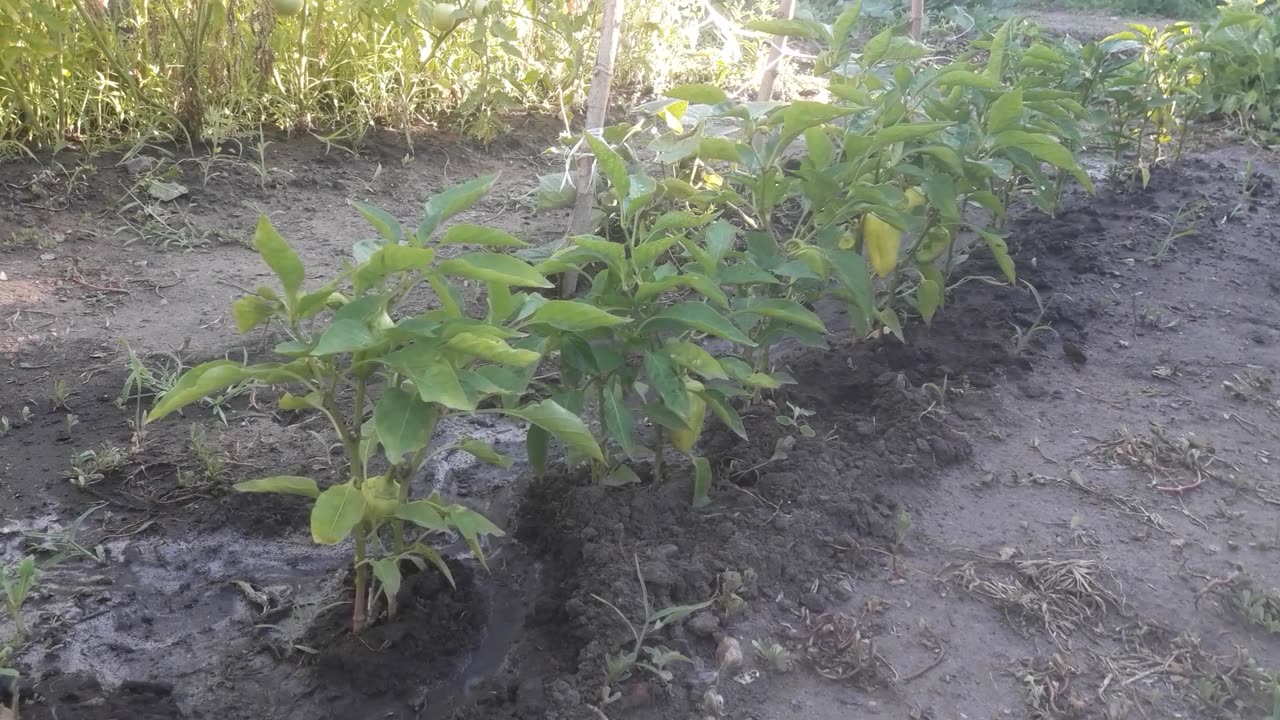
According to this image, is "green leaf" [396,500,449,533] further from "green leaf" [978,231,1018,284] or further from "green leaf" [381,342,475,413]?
"green leaf" [978,231,1018,284]

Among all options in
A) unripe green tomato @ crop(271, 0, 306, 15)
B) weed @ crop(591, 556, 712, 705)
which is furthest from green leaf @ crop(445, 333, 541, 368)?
unripe green tomato @ crop(271, 0, 306, 15)

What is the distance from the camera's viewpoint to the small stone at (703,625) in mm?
1853

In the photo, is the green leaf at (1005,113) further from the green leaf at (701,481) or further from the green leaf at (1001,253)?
the green leaf at (701,481)

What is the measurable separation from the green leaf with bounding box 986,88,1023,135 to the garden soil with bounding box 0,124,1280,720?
0.65 meters

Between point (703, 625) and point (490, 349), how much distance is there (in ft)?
2.18

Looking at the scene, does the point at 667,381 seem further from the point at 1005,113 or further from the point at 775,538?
the point at 1005,113

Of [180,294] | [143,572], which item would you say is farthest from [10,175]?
[143,572]

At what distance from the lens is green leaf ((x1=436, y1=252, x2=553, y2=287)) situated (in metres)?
1.63

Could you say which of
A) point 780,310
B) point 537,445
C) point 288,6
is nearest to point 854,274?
point 780,310

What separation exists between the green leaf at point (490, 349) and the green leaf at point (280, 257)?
26 centimetres

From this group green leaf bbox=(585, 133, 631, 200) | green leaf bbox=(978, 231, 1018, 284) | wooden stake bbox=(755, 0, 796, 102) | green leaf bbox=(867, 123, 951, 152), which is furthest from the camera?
wooden stake bbox=(755, 0, 796, 102)

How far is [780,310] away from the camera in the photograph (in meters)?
2.15

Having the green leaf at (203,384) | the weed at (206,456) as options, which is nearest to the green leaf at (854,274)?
the green leaf at (203,384)

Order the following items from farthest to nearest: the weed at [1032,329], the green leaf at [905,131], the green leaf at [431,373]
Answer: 1. the weed at [1032,329]
2. the green leaf at [905,131]
3. the green leaf at [431,373]
